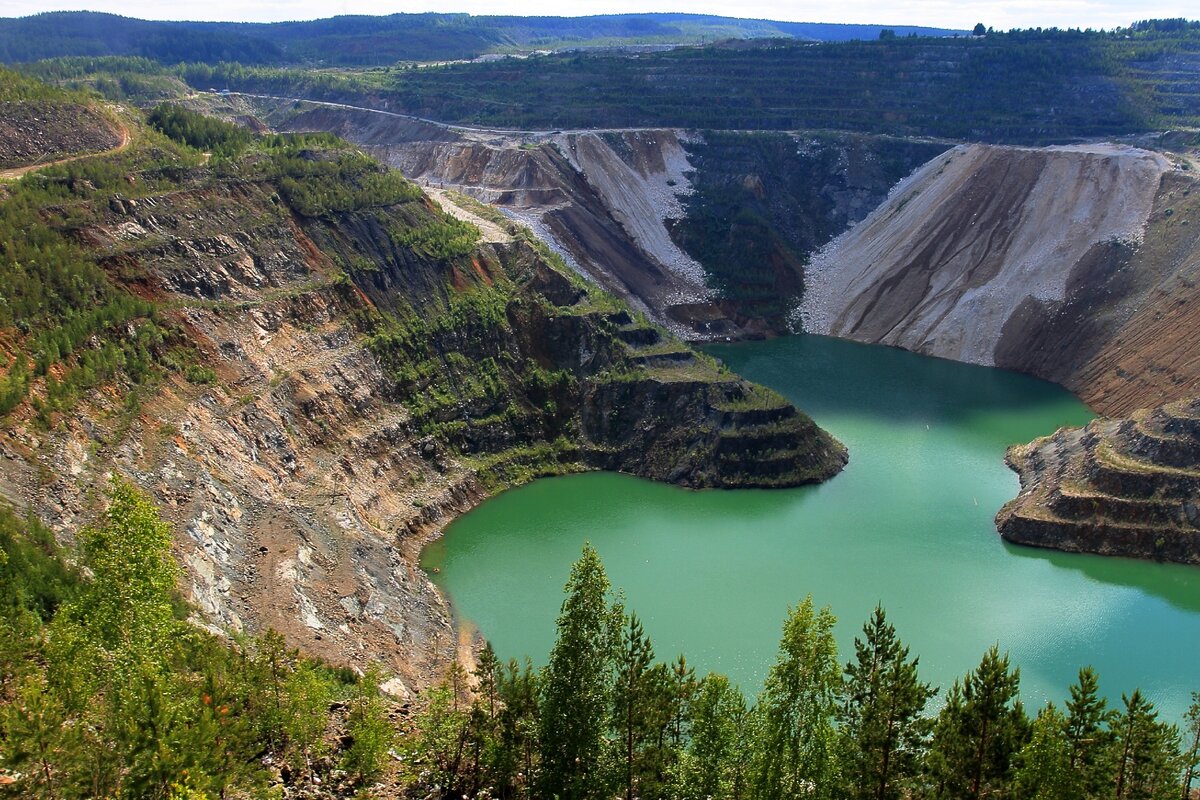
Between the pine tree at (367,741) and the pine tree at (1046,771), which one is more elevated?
the pine tree at (1046,771)

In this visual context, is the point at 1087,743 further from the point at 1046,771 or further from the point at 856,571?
the point at 856,571

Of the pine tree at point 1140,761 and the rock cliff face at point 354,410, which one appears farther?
the rock cliff face at point 354,410

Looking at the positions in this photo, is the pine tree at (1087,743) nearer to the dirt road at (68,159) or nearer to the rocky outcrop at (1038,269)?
the rocky outcrop at (1038,269)

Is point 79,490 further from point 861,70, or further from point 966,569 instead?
point 861,70

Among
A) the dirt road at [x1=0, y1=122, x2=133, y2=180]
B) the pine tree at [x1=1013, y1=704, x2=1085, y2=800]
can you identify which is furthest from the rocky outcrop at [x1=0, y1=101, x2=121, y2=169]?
the pine tree at [x1=1013, y1=704, x2=1085, y2=800]

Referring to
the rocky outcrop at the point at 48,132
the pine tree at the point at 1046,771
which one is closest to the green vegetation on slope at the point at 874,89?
the rocky outcrop at the point at 48,132

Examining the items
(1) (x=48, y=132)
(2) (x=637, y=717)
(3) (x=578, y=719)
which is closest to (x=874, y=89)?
(1) (x=48, y=132)

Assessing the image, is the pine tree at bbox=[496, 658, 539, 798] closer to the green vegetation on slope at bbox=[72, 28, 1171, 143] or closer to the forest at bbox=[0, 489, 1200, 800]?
the forest at bbox=[0, 489, 1200, 800]
